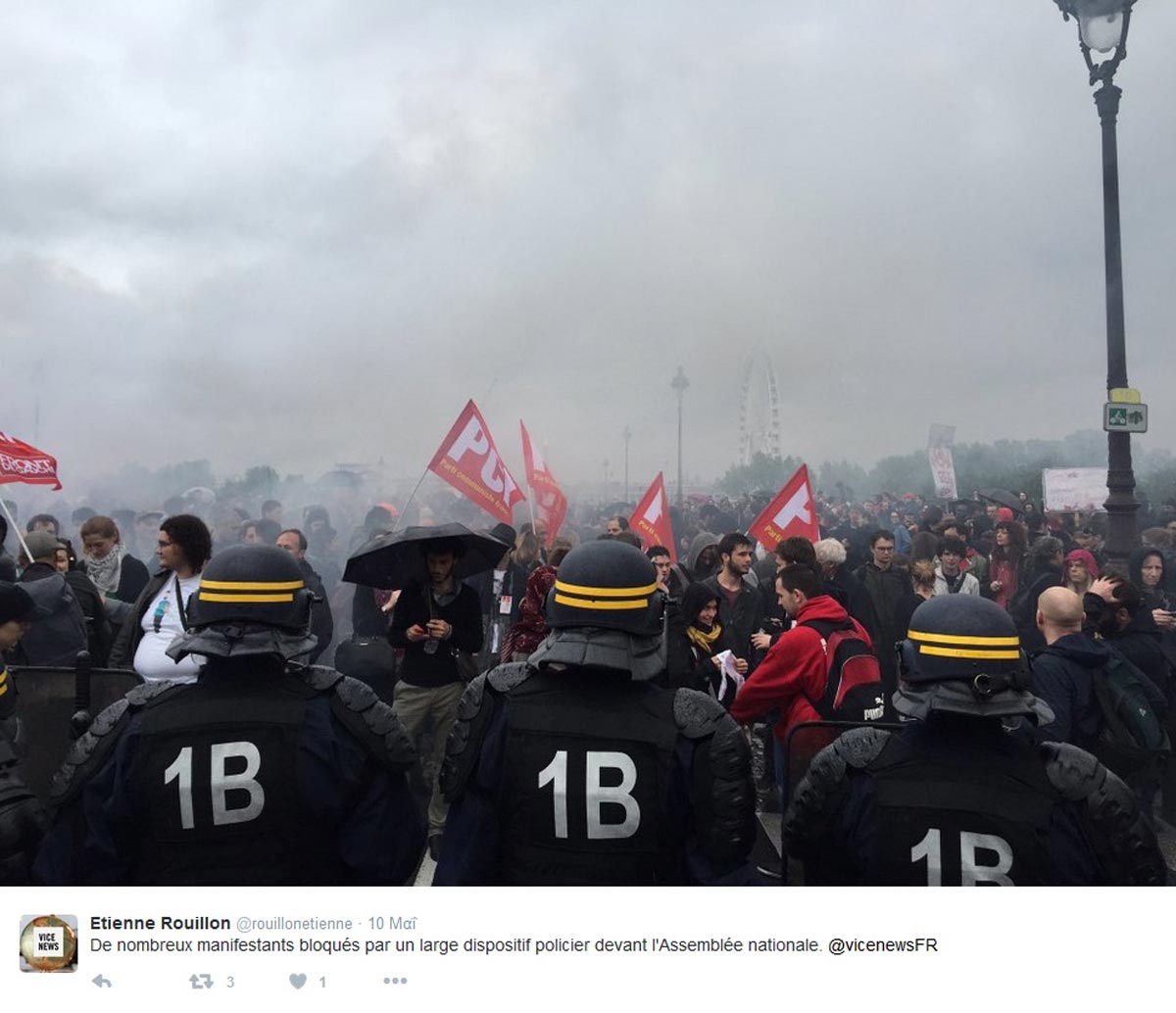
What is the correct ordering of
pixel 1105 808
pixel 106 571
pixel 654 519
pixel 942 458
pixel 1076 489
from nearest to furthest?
pixel 1105 808 → pixel 106 571 → pixel 654 519 → pixel 1076 489 → pixel 942 458

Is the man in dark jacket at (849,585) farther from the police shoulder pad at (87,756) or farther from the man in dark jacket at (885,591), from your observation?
the police shoulder pad at (87,756)

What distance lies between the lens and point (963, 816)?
6.01 feet

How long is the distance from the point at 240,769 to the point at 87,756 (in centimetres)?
36

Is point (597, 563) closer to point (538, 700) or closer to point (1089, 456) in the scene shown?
point (538, 700)

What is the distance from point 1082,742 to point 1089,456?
23079 mm

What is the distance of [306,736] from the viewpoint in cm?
199

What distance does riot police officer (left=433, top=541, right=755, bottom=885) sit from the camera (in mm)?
1956

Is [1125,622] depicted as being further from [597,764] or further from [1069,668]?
[597,764]

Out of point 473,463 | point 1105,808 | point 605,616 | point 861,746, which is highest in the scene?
point 473,463

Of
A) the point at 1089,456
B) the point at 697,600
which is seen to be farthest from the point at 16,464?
the point at 1089,456

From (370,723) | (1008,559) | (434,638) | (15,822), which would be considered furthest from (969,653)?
(1008,559)

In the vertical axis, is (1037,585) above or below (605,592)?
below

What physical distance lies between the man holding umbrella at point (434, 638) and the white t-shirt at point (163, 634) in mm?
918
